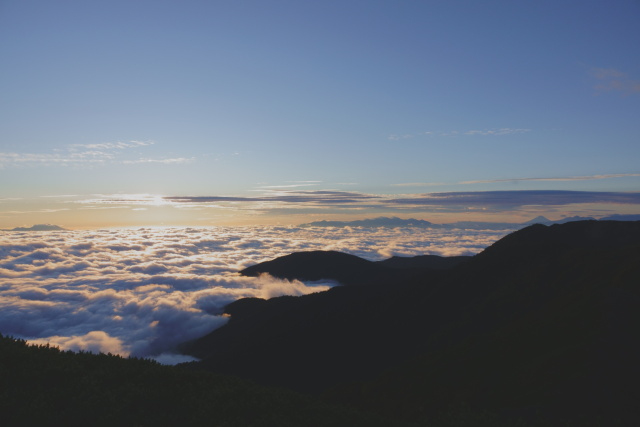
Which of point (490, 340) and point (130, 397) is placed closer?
point (130, 397)

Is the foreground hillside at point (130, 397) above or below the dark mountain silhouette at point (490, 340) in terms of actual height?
above

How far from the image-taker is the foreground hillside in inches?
551

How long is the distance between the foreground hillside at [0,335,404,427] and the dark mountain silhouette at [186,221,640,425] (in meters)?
7.52

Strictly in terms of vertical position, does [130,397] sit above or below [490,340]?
above

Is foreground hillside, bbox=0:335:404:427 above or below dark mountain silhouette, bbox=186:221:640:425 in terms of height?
above

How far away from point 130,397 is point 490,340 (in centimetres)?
4055

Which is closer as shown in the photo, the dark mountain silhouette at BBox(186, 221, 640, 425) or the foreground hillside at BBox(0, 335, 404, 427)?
the foreground hillside at BBox(0, 335, 404, 427)

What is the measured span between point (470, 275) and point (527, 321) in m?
43.6

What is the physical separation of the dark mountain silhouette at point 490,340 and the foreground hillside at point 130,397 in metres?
7.52

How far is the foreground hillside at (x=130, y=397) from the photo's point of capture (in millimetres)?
13984

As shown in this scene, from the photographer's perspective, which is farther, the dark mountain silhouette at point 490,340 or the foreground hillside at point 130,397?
the dark mountain silhouette at point 490,340

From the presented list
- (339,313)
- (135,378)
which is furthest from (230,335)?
(135,378)

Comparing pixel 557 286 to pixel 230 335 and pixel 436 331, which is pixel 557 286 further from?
pixel 230 335

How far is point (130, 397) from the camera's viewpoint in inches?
615
